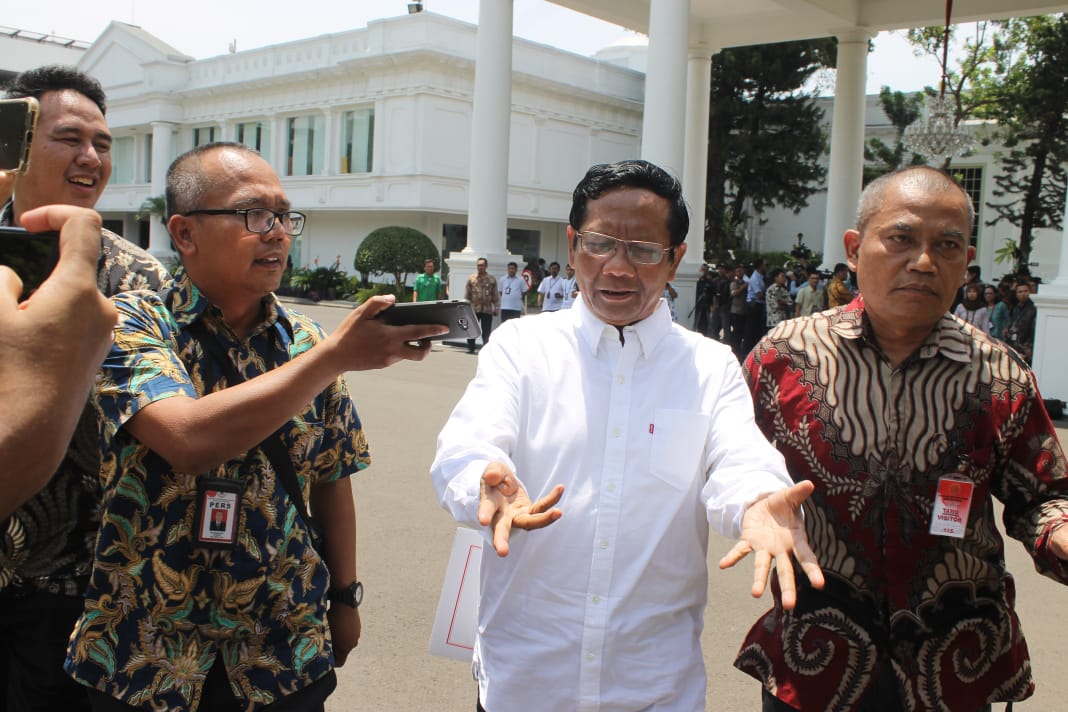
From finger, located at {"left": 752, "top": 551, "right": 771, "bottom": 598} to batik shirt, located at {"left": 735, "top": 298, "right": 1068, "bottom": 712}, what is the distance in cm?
74

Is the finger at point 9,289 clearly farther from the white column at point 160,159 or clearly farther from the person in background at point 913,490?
the white column at point 160,159

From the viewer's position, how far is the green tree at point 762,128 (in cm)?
3450

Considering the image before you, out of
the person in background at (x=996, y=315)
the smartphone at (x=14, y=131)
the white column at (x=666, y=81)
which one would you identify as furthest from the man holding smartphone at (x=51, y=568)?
the white column at (x=666, y=81)

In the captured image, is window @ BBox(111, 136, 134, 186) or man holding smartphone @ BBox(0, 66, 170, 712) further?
window @ BBox(111, 136, 134, 186)

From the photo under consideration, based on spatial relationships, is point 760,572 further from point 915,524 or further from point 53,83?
point 53,83

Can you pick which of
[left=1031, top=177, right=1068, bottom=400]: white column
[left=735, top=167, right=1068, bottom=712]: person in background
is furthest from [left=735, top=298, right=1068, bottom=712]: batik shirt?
[left=1031, top=177, right=1068, bottom=400]: white column

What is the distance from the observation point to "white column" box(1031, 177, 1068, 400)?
1160 centimetres

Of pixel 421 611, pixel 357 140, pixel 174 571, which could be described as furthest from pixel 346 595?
pixel 357 140

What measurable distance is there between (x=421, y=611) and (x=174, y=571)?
278 centimetres

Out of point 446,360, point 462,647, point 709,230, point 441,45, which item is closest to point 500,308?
point 446,360

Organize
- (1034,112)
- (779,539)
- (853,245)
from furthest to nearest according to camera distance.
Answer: (1034,112) < (853,245) < (779,539)

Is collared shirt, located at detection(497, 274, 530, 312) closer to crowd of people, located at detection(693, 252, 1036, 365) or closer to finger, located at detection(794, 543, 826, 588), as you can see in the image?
crowd of people, located at detection(693, 252, 1036, 365)

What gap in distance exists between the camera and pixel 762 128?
3588cm

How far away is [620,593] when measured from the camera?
2.15 m
